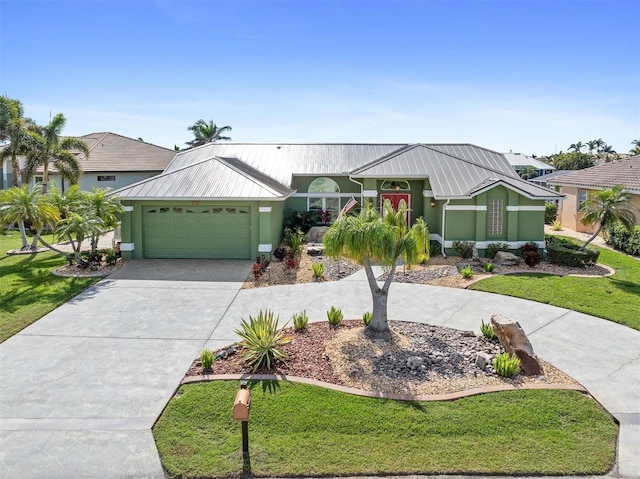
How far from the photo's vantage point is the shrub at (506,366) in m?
8.45

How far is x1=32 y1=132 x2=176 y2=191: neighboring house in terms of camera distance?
31.8 meters

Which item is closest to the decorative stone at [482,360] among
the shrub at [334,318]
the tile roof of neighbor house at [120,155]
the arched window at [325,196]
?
the shrub at [334,318]

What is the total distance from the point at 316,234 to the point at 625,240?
43.5 feet

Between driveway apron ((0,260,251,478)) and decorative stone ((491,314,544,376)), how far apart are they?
6045 millimetres

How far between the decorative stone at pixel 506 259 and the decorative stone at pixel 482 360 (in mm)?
9055

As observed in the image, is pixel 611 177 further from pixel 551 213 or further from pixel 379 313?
pixel 379 313

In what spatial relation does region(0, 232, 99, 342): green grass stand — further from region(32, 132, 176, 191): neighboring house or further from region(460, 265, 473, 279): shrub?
region(32, 132, 176, 191): neighboring house

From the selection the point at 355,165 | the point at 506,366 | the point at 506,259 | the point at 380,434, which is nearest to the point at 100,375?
the point at 380,434

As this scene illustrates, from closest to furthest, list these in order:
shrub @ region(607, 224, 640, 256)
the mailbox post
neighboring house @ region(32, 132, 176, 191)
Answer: the mailbox post, shrub @ region(607, 224, 640, 256), neighboring house @ region(32, 132, 176, 191)

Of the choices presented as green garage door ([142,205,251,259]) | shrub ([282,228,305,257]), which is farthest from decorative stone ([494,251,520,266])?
green garage door ([142,205,251,259])

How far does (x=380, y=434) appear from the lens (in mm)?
6758

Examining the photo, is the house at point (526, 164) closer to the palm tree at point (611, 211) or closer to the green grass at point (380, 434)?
the palm tree at point (611, 211)

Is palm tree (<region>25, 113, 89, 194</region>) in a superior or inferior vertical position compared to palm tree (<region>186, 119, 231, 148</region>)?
inferior

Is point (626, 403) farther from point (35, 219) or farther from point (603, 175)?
point (603, 175)
